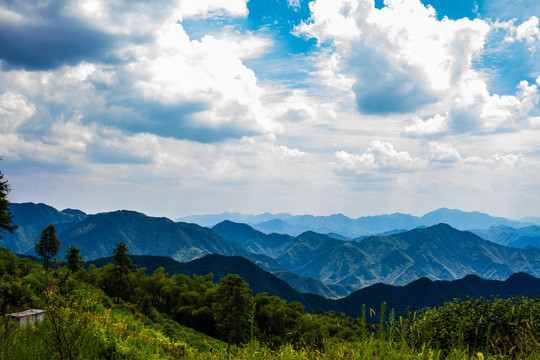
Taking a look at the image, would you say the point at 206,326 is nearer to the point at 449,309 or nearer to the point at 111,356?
the point at 449,309

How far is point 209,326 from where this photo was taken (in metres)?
66.2

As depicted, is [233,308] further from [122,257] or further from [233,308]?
[122,257]

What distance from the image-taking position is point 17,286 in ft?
78.6

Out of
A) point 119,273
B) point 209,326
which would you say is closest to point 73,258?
point 119,273

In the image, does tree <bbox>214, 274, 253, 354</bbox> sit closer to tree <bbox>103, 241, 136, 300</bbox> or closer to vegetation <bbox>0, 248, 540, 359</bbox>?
vegetation <bbox>0, 248, 540, 359</bbox>

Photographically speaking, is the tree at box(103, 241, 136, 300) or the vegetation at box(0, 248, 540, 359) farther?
the tree at box(103, 241, 136, 300)

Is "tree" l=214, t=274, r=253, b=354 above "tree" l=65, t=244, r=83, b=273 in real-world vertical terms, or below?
below

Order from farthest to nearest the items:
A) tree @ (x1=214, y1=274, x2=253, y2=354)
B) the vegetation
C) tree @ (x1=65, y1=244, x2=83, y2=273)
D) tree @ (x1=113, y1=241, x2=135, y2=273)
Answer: tree @ (x1=113, y1=241, x2=135, y2=273), tree @ (x1=65, y1=244, x2=83, y2=273), tree @ (x1=214, y1=274, x2=253, y2=354), the vegetation

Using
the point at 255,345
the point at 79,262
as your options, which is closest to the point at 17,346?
the point at 255,345

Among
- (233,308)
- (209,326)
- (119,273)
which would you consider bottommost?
(209,326)

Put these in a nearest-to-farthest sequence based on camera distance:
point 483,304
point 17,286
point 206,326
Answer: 1. point 17,286
2. point 483,304
3. point 206,326

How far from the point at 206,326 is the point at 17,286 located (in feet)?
157

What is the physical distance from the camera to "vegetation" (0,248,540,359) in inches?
267

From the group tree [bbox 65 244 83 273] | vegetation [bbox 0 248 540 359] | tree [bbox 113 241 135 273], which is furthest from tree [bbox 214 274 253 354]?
tree [bbox 65 244 83 273]
